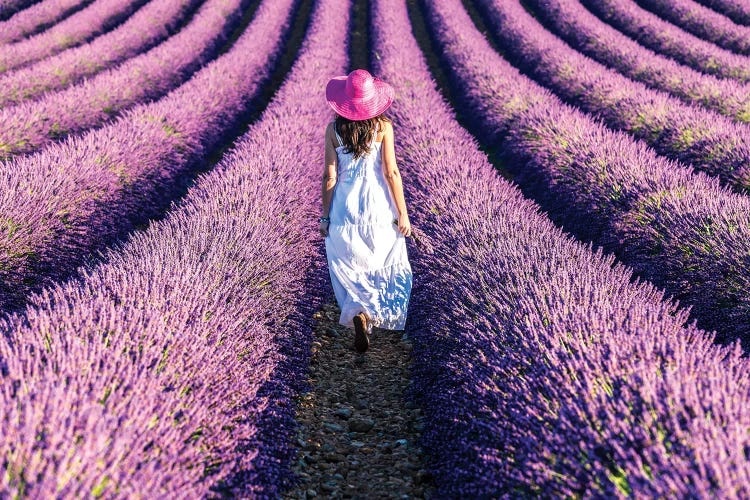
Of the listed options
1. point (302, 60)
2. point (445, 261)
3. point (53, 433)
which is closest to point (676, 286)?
point (445, 261)

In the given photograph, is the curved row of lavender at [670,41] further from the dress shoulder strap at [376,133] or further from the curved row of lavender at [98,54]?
the curved row of lavender at [98,54]

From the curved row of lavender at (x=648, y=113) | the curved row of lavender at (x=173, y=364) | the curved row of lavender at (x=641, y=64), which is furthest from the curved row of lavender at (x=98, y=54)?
the curved row of lavender at (x=641, y=64)

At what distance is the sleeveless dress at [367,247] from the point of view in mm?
3305

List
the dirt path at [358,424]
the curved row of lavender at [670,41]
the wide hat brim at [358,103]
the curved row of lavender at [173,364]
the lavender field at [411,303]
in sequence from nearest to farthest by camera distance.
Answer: the curved row of lavender at [173,364] → the lavender field at [411,303] → the dirt path at [358,424] → the wide hat brim at [358,103] → the curved row of lavender at [670,41]

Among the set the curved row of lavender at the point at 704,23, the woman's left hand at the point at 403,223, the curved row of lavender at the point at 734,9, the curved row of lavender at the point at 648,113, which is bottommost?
the curved row of lavender at the point at 648,113

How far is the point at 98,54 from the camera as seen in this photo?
1083 centimetres

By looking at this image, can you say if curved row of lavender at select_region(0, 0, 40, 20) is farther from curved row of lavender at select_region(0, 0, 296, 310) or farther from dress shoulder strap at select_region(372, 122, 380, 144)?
dress shoulder strap at select_region(372, 122, 380, 144)

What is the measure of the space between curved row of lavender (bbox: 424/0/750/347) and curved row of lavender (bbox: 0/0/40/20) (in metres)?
14.1

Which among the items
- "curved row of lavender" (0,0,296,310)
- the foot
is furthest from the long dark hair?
"curved row of lavender" (0,0,296,310)

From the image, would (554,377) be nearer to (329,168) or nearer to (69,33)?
(329,168)

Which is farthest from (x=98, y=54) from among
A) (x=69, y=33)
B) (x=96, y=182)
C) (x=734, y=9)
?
(x=734, y=9)

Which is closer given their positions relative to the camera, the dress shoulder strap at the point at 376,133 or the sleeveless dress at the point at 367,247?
the dress shoulder strap at the point at 376,133

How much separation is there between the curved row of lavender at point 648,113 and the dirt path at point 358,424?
3.79m

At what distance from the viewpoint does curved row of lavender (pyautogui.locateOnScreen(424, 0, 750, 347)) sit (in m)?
3.36
